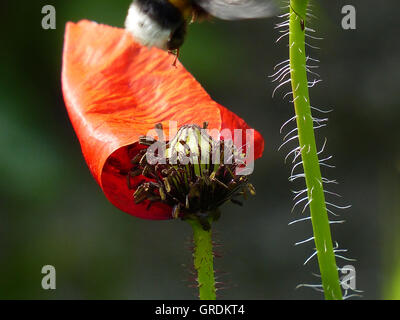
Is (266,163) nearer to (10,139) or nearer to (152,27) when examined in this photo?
(10,139)

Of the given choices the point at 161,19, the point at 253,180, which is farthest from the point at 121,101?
the point at 253,180

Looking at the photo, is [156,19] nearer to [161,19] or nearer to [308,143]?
[161,19]

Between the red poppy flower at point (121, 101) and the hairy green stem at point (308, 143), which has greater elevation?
the red poppy flower at point (121, 101)

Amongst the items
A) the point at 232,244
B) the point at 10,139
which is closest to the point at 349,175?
the point at 232,244

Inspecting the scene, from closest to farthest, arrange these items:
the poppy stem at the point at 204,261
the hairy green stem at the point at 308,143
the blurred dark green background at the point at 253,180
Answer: the hairy green stem at the point at 308,143
the poppy stem at the point at 204,261
the blurred dark green background at the point at 253,180

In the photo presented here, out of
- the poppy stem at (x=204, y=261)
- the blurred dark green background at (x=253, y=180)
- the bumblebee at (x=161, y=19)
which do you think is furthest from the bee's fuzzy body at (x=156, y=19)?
the blurred dark green background at (x=253, y=180)

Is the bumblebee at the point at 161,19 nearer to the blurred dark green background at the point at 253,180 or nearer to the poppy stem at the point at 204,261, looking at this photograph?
the poppy stem at the point at 204,261

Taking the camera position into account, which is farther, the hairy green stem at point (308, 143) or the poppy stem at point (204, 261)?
the poppy stem at point (204, 261)

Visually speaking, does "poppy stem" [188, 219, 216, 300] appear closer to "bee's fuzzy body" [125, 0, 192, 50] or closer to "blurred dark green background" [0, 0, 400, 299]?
"bee's fuzzy body" [125, 0, 192, 50]
